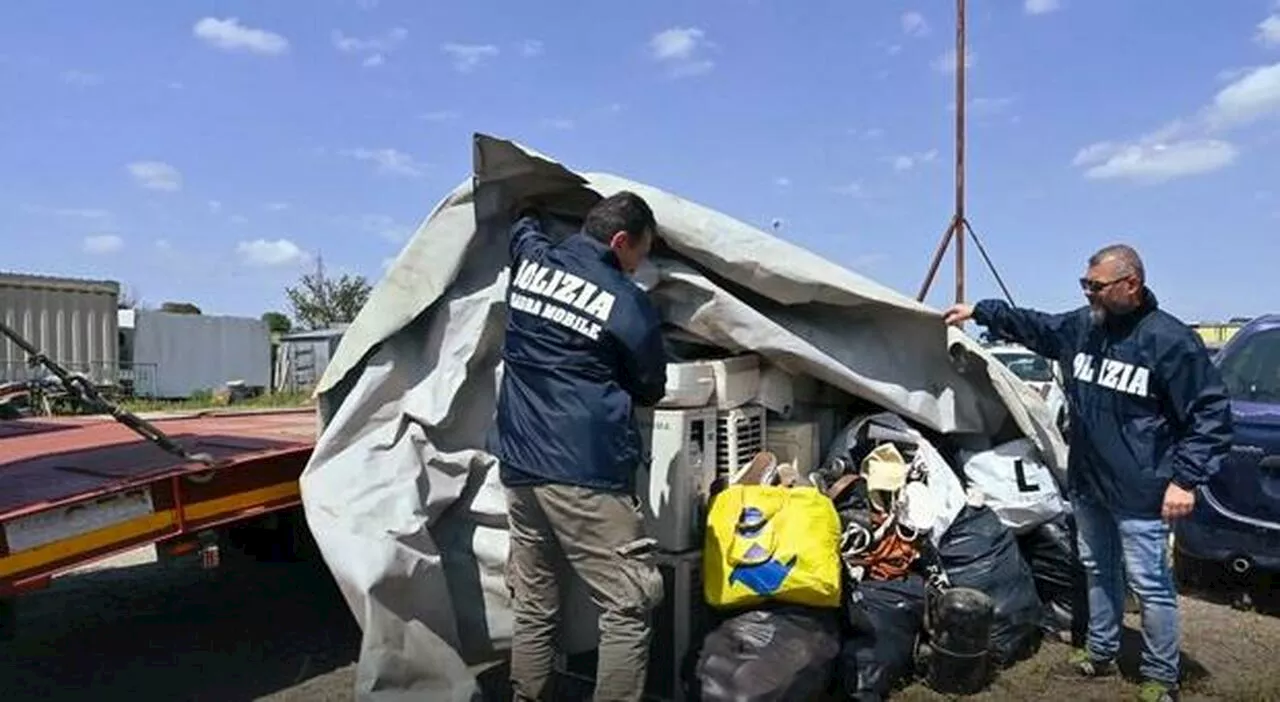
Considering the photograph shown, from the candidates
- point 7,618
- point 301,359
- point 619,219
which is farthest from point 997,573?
point 301,359

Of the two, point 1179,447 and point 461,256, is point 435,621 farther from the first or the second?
point 1179,447

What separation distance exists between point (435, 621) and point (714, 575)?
101cm

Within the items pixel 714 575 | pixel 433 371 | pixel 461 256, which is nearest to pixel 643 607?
pixel 714 575

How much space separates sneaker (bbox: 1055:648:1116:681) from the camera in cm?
404

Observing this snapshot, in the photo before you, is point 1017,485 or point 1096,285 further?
point 1017,485

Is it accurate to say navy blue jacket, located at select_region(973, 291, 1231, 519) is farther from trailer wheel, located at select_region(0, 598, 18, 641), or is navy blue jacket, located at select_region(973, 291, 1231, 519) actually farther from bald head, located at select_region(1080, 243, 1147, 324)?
trailer wheel, located at select_region(0, 598, 18, 641)

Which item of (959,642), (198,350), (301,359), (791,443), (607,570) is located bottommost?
→ (959,642)

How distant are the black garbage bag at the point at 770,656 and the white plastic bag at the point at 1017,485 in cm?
114

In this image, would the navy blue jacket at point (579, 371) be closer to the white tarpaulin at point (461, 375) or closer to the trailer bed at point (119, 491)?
the white tarpaulin at point (461, 375)

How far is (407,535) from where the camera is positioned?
11.9 feet

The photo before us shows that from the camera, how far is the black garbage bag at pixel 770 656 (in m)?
3.37

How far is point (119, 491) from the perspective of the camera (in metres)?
3.37

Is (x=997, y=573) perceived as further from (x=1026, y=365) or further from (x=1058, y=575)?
(x=1026, y=365)

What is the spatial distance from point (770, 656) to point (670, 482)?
0.70m
